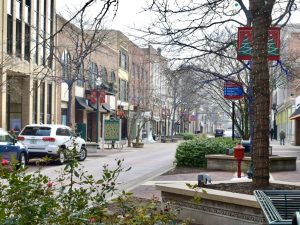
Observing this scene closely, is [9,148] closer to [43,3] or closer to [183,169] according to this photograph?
[183,169]

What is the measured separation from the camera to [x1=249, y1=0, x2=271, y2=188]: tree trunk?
7758 mm

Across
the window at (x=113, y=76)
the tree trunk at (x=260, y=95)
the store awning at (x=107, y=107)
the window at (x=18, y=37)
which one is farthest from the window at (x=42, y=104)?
the tree trunk at (x=260, y=95)

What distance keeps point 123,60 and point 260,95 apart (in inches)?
2146

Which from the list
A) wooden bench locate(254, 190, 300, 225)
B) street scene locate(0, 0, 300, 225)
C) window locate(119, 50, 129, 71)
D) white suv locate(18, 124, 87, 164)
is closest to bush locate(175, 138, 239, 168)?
street scene locate(0, 0, 300, 225)

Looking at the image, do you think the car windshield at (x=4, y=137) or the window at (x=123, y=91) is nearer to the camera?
the car windshield at (x=4, y=137)

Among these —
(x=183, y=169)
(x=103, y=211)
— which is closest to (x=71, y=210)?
(x=103, y=211)

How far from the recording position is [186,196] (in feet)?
26.9

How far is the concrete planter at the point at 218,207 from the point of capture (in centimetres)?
699

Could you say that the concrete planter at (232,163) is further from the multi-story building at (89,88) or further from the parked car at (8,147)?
the multi-story building at (89,88)

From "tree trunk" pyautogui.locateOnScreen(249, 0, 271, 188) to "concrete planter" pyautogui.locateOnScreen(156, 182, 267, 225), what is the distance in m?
0.58

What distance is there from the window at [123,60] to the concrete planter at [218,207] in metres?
52.0

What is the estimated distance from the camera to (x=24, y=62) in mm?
34938

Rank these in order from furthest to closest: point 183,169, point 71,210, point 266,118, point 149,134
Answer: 1. point 149,134
2. point 183,169
3. point 266,118
4. point 71,210

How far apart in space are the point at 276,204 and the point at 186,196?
401 centimetres
